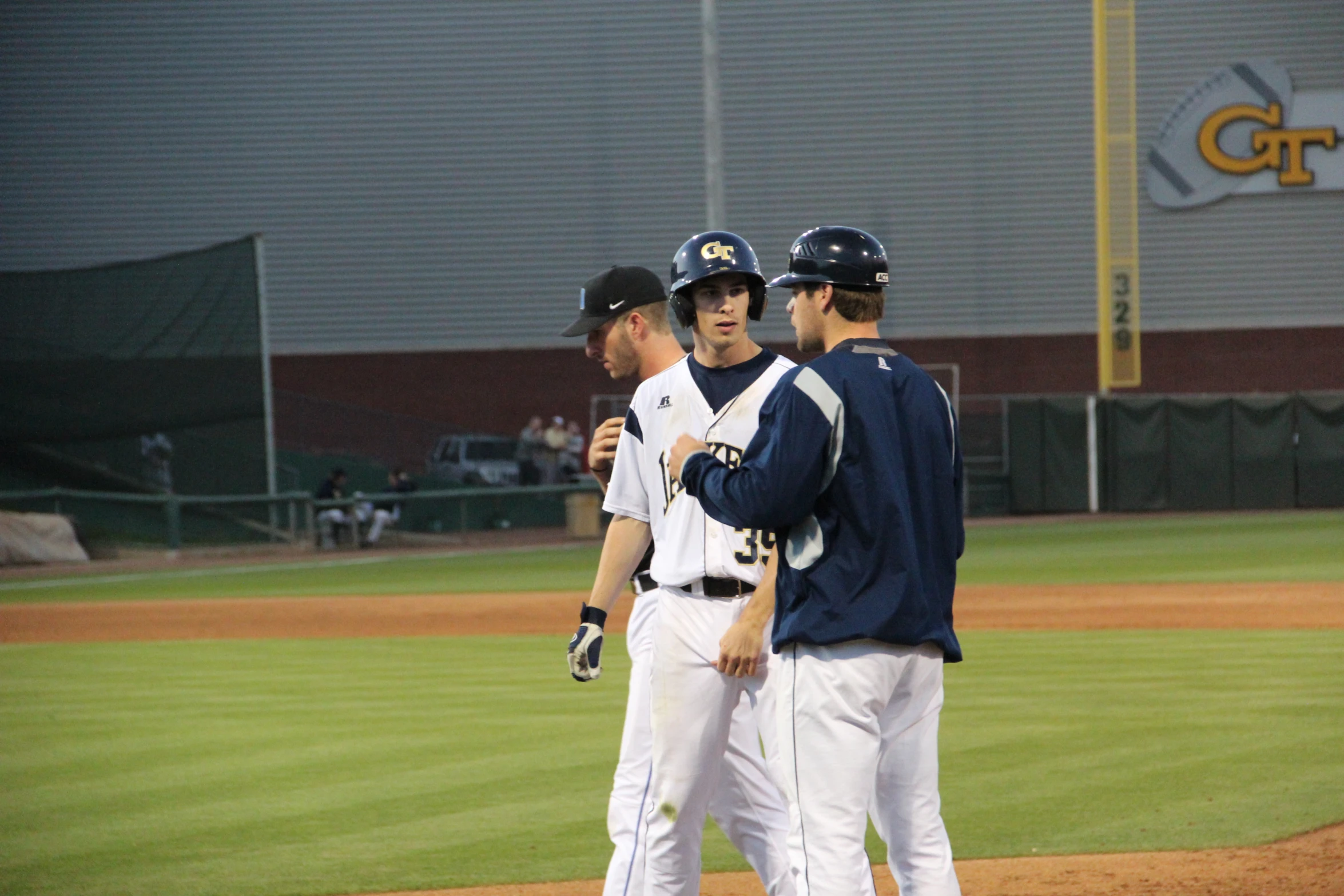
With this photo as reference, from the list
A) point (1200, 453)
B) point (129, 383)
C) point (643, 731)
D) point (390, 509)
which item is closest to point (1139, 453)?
point (1200, 453)

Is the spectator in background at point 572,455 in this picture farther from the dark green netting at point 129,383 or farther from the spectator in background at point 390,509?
the dark green netting at point 129,383

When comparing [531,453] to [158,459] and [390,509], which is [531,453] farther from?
[158,459]

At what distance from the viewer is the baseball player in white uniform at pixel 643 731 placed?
13.7 ft

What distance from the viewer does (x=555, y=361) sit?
33906 mm

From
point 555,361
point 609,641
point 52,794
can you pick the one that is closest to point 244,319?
point 555,361

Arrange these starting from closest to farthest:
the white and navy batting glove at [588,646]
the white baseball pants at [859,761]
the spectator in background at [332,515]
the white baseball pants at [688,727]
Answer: the white baseball pants at [859,761], the white baseball pants at [688,727], the white and navy batting glove at [588,646], the spectator in background at [332,515]

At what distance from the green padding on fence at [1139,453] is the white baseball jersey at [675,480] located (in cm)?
2529

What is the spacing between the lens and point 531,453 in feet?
102

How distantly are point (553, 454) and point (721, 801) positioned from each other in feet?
86.2

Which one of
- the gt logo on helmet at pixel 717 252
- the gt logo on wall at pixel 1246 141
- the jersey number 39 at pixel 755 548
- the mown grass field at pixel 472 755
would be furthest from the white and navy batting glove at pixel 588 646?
the gt logo on wall at pixel 1246 141

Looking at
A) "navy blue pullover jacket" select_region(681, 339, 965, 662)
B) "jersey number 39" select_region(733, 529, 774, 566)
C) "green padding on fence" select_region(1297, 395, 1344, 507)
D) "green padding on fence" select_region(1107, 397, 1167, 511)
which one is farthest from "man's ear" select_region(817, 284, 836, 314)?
"green padding on fence" select_region(1297, 395, 1344, 507)

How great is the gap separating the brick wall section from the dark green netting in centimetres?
873

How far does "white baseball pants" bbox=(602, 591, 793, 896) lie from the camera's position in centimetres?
415

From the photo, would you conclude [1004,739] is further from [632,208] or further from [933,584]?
[632,208]
